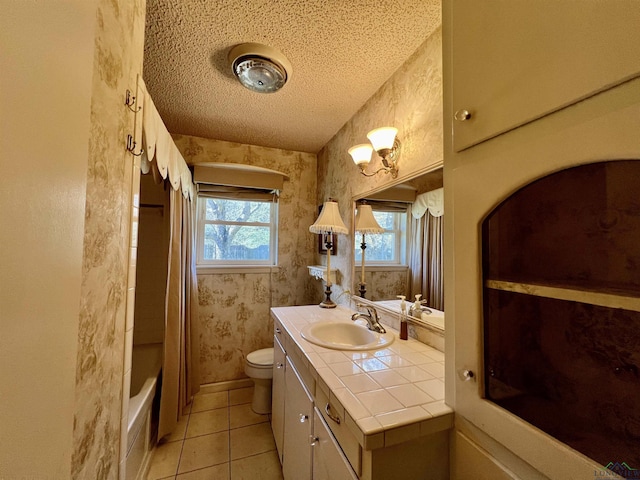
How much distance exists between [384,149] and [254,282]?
1747mm

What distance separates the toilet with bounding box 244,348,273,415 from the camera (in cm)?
194

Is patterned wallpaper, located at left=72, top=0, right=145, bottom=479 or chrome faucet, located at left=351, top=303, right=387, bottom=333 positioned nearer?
patterned wallpaper, located at left=72, top=0, right=145, bottom=479

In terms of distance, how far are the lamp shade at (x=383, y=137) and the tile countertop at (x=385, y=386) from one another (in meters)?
1.05

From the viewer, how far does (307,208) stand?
2.66m

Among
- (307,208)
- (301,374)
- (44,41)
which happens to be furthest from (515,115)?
(307,208)

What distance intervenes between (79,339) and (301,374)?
84 cm

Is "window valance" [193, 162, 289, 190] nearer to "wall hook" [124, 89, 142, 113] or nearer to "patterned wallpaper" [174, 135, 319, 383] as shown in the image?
"patterned wallpaper" [174, 135, 319, 383]

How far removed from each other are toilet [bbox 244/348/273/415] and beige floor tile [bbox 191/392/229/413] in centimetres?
30

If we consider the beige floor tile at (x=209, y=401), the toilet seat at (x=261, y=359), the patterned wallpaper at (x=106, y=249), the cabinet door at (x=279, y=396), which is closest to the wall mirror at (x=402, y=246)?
the cabinet door at (x=279, y=396)

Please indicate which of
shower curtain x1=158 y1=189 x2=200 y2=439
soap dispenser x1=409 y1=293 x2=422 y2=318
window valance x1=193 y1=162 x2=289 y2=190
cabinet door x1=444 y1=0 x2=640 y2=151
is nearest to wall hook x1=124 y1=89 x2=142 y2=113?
shower curtain x1=158 y1=189 x2=200 y2=439

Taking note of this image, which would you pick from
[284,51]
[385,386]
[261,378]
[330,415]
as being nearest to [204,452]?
[261,378]

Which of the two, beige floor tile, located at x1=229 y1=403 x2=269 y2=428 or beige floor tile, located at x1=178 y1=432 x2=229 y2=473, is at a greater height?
beige floor tile, located at x1=178 y1=432 x2=229 y2=473

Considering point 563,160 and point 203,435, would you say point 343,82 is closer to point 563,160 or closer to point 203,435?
point 563,160

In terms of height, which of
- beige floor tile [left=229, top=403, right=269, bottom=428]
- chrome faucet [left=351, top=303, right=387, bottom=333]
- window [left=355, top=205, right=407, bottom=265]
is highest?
window [left=355, top=205, right=407, bottom=265]
